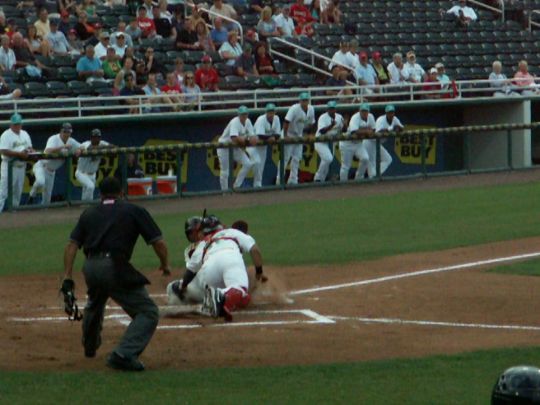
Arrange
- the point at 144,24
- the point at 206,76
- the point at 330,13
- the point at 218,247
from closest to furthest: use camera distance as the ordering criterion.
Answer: the point at 218,247
the point at 206,76
the point at 144,24
the point at 330,13

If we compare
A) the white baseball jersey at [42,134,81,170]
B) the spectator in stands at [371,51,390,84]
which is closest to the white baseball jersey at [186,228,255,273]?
the white baseball jersey at [42,134,81,170]

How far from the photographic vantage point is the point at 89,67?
23906 millimetres

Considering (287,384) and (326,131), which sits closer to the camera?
(287,384)

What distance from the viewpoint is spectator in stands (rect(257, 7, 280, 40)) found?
2791cm

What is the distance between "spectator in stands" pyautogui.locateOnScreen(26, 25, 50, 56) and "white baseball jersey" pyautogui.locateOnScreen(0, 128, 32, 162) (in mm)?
2904

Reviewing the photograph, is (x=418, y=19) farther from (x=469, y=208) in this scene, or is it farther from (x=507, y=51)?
(x=469, y=208)

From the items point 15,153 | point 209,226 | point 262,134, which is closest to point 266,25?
→ point 262,134

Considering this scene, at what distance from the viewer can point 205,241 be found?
487 inches

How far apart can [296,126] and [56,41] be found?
494 cm

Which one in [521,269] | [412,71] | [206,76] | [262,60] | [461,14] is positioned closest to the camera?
[521,269]

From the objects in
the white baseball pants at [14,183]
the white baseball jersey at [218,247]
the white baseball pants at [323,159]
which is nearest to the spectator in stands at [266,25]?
the white baseball pants at [323,159]

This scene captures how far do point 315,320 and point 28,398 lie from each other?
13.0 ft

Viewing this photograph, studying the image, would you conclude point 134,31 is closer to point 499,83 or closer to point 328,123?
point 328,123

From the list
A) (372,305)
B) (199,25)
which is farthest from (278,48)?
(372,305)
